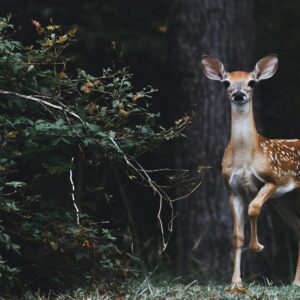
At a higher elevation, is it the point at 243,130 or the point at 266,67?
the point at 266,67

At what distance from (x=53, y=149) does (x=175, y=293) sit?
141 centimetres

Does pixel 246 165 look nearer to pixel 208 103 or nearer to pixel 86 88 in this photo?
pixel 86 88

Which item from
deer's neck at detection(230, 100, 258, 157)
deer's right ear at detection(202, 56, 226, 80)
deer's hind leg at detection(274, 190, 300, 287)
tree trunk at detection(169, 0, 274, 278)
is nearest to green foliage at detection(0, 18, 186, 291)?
deer's neck at detection(230, 100, 258, 157)

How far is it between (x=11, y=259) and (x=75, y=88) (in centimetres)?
139

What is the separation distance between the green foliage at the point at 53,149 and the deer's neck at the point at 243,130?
495 millimetres

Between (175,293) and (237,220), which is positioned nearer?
(175,293)

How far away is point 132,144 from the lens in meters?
7.12

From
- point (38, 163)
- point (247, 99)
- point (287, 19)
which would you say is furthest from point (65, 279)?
point (287, 19)

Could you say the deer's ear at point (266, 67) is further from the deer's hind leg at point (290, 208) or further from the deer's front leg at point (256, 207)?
the deer's hind leg at point (290, 208)

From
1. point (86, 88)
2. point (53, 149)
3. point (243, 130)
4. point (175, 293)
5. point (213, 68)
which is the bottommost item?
point (175, 293)

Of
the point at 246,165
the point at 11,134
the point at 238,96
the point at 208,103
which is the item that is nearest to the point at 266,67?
the point at 238,96

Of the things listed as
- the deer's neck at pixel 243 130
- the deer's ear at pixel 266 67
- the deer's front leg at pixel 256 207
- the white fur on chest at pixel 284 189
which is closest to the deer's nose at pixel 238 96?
the deer's neck at pixel 243 130

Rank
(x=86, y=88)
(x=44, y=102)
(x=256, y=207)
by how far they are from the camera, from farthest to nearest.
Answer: (x=256, y=207) < (x=44, y=102) < (x=86, y=88)

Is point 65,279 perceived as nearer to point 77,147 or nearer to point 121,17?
point 77,147
